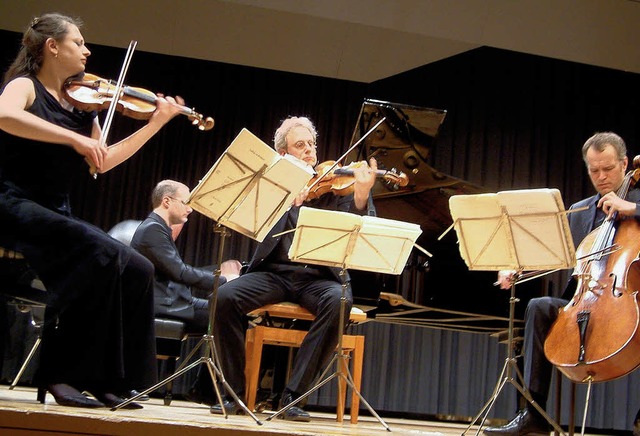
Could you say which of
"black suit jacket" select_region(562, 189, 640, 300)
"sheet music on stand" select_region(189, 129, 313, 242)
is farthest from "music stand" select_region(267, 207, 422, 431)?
"black suit jacket" select_region(562, 189, 640, 300)

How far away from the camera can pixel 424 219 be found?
4320mm

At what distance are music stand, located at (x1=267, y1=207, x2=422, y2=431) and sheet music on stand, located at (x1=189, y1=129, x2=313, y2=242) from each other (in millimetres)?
207

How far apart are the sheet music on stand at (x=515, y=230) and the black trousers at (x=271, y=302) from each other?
0.73 metres

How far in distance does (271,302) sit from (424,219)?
3.84 feet

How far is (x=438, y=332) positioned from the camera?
6.50 m

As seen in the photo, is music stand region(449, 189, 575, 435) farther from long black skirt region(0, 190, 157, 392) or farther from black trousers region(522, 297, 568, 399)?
long black skirt region(0, 190, 157, 392)

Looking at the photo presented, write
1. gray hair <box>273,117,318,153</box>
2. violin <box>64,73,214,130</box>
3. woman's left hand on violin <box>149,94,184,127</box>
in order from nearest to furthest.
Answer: violin <box>64,73,214,130</box>, woman's left hand on violin <box>149,94,184,127</box>, gray hair <box>273,117,318,153</box>

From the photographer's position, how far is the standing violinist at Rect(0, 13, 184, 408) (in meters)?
2.51

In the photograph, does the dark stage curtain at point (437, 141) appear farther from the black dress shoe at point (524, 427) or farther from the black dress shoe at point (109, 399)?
the black dress shoe at point (109, 399)

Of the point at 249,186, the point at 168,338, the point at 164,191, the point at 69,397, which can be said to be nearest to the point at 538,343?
the point at 249,186

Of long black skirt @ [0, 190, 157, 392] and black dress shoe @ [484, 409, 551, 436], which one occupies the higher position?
long black skirt @ [0, 190, 157, 392]

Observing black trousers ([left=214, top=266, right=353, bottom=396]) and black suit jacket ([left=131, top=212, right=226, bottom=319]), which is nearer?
black trousers ([left=214, top=266, right=353, bottom=396])

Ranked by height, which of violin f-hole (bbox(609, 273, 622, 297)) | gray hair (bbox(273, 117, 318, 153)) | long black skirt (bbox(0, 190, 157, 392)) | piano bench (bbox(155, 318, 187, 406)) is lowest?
piano bench (bbox(155, 318, 187, 406))

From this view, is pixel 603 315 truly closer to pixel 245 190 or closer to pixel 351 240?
pixel 351 240
